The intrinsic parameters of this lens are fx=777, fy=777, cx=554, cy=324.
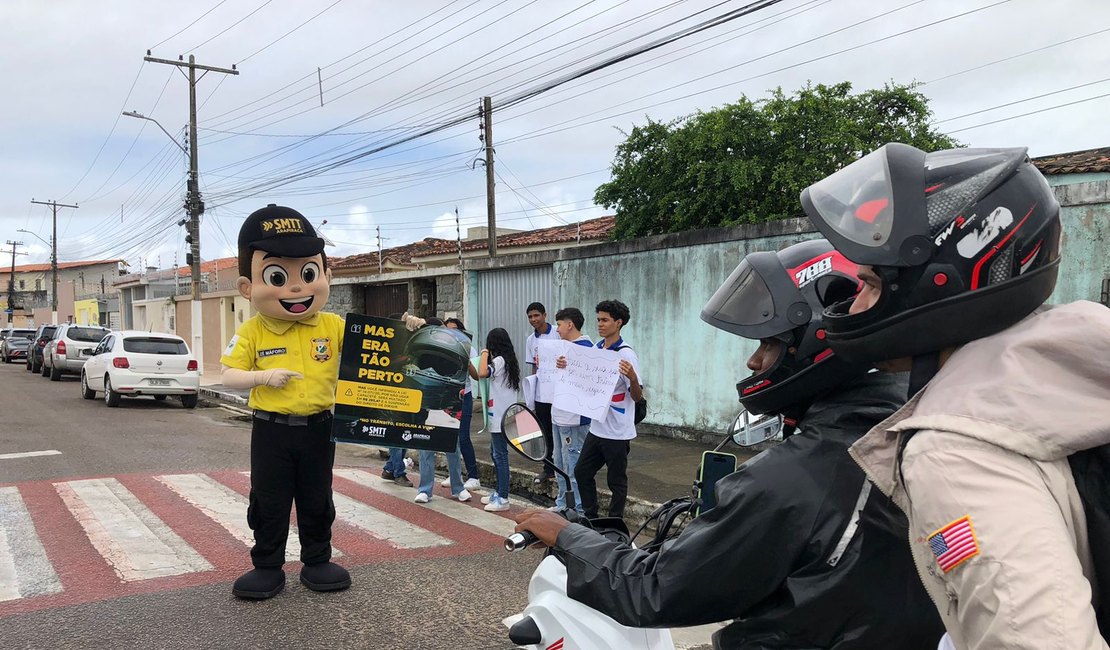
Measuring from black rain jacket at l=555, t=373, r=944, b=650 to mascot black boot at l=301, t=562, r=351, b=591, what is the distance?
330cm

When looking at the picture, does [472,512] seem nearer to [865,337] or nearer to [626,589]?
[626,589]

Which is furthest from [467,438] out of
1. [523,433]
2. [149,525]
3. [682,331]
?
[523,433]

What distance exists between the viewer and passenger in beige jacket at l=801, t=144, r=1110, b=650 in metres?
0.95

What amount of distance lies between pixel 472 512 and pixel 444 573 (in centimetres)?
177

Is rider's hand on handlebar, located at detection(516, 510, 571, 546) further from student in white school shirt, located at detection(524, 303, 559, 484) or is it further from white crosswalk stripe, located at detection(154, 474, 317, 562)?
student in white school shirt, located at detection(524, 303, 559, 484)

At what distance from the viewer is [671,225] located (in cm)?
2053

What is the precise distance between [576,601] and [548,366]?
14.4 feet

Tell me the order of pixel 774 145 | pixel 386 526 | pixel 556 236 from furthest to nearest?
1. pixel 556 236
2. pixel 774 145
3. pixel 386 526

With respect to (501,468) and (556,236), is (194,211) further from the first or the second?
(501,468)

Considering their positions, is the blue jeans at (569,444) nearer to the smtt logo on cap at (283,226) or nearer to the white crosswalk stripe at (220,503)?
the white crosswalk stripe at (220,503)

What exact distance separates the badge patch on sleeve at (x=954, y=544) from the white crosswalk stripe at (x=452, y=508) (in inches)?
187

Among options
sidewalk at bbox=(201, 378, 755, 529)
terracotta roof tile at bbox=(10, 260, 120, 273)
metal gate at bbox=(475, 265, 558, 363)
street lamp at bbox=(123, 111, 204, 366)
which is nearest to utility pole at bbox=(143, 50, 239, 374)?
street lamp at bbox=(123, 111, 204, 366)

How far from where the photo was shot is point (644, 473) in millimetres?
7828

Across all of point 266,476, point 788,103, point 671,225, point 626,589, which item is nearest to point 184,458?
point 266,476
